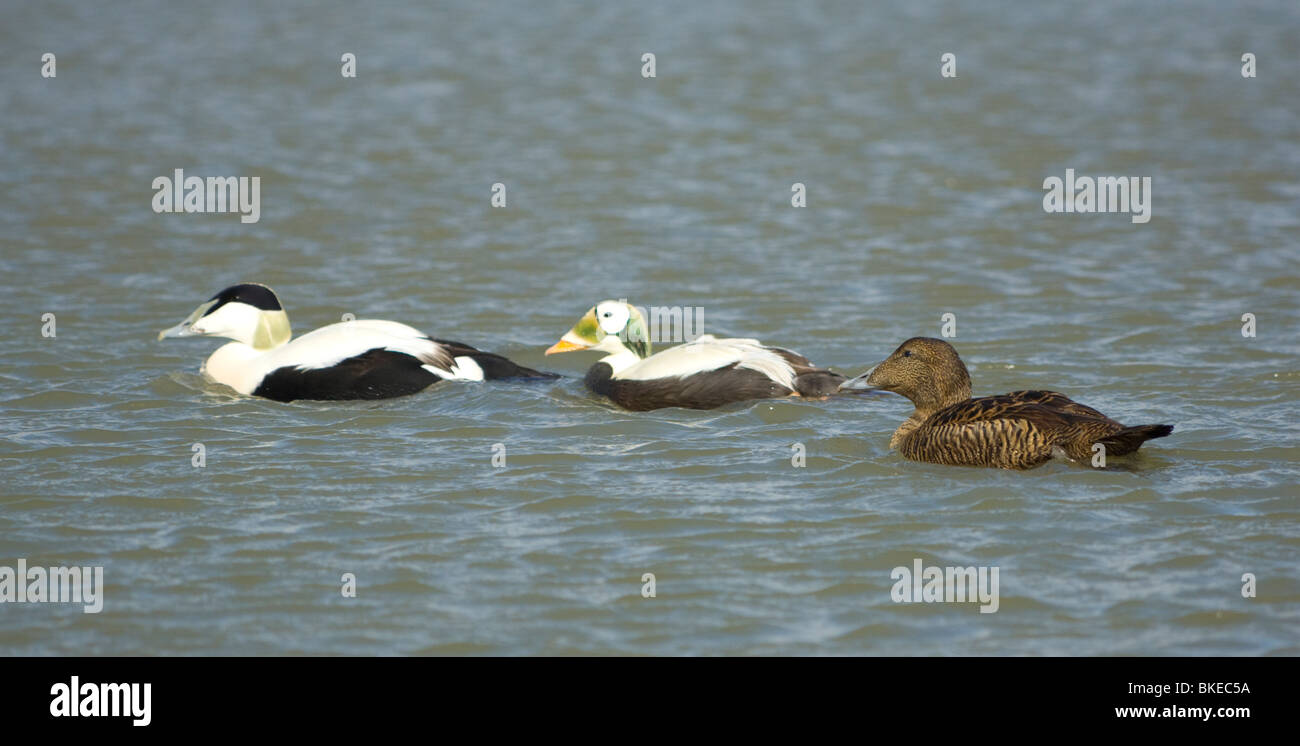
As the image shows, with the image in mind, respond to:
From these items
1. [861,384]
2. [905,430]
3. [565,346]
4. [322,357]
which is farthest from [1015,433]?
[322,357]

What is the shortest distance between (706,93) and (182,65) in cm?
559

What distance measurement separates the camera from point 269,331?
29.0 ft

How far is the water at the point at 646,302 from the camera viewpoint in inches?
229

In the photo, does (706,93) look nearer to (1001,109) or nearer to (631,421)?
(1001,109)

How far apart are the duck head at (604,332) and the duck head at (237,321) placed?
1.48 m

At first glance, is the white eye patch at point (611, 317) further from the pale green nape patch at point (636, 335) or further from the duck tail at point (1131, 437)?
the duck tail at point (1131, 437)

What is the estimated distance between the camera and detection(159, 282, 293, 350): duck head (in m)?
8.82

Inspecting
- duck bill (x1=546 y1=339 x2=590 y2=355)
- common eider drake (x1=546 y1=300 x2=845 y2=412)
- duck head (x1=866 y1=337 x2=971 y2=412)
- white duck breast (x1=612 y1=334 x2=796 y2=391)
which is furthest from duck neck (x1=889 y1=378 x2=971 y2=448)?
duck bill (x1=546 y1=339 x2=590 y2=355)

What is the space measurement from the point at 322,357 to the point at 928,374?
9.76 feet

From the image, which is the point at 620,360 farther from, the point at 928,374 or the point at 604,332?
the point at 928,374

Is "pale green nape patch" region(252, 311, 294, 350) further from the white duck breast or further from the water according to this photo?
the white duck breast

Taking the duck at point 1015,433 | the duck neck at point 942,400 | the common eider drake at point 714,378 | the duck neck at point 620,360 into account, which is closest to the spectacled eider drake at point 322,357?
the duck neck at point 620,360

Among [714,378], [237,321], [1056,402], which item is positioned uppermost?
[237,321]
